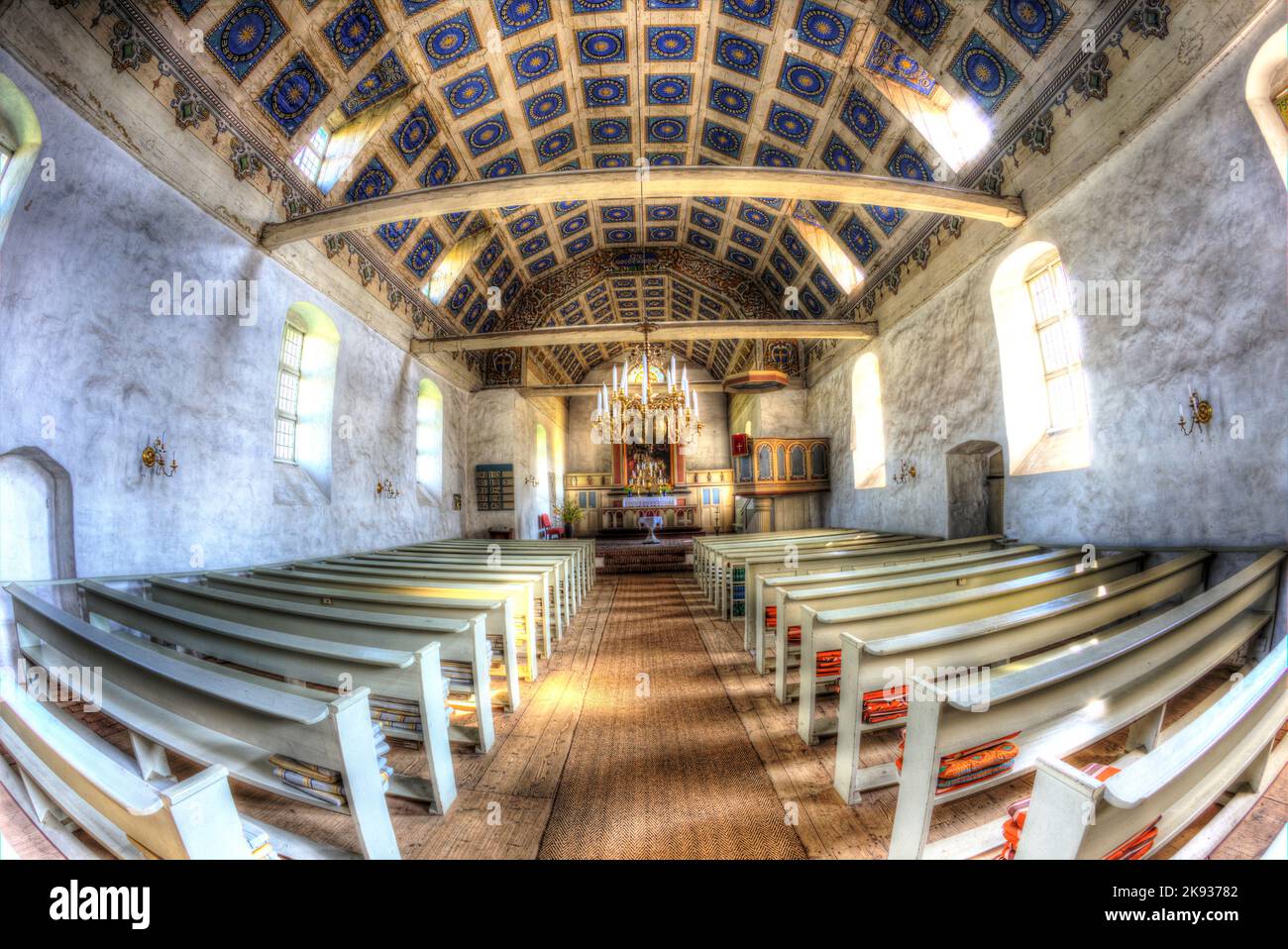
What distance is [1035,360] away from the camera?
648 cm

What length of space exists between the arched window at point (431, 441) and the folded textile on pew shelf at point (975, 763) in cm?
1148

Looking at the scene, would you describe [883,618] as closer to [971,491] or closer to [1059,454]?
[1059,454]

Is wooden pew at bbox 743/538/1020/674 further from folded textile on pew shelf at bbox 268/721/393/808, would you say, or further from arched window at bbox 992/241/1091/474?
folded textile on pew shelf at bbox 268/721/393/808

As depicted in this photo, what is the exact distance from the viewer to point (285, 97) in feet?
19.3

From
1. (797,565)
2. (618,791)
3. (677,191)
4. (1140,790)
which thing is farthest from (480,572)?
(677,191)

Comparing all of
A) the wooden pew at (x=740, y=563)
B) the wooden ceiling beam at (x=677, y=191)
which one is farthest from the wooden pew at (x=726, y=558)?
the wooden ceiling beam at (x=677, y=191)

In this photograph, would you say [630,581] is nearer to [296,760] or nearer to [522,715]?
[522,715]

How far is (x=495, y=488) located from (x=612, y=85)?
9455mm

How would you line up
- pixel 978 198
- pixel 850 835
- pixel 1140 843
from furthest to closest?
pixel 978 198 → pixel 850 835 → pixel 1140 843

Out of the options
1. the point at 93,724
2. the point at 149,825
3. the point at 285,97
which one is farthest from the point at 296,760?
the point at 285,97

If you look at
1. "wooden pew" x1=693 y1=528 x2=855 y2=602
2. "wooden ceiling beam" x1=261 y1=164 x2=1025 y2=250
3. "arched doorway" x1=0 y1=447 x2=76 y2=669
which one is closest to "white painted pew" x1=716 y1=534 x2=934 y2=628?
"wooden pew" x1=693 y1=528 x2=855 y2=602

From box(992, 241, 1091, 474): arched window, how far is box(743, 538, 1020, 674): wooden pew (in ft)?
4.92

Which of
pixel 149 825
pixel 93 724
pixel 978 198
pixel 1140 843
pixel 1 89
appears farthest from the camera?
pixel 978 198

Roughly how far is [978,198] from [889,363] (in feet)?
12.2
